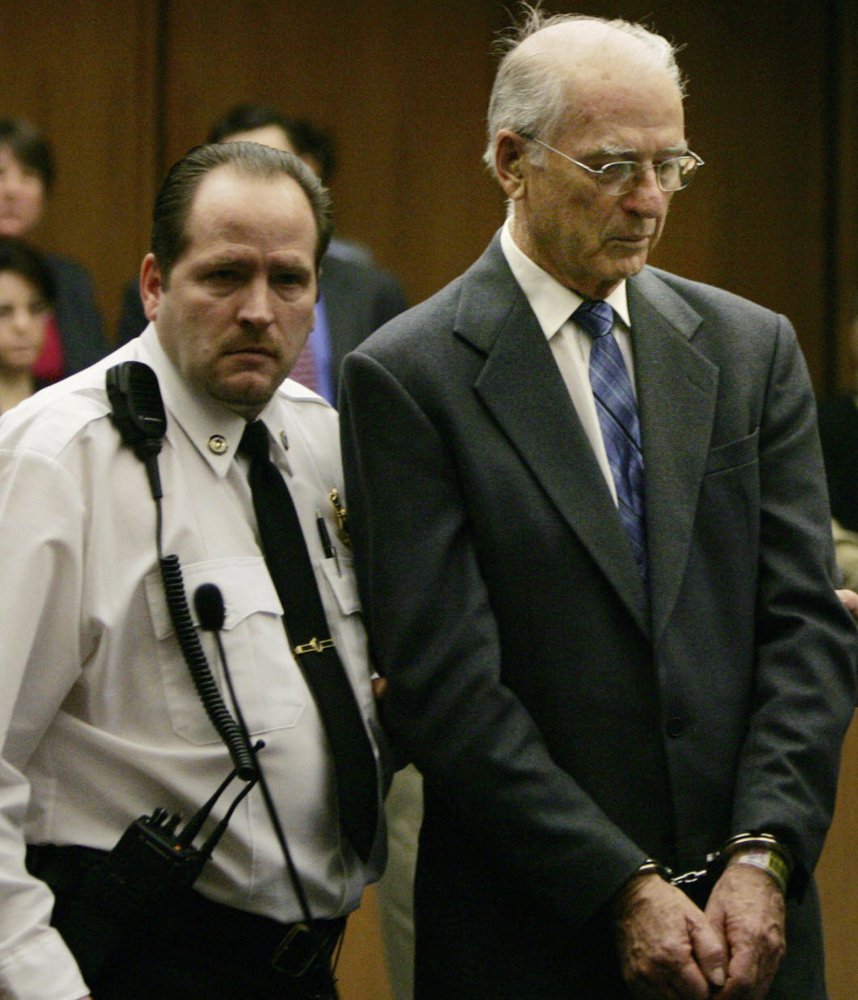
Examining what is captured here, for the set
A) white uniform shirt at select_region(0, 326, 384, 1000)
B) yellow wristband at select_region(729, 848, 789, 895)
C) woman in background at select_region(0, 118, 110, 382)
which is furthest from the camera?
woman in background at select_region(0, 118, 110, 382)

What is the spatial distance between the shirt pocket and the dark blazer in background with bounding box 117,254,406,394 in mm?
1470

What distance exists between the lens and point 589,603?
195 cm

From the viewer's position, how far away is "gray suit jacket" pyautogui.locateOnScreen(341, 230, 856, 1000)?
1.92 meters

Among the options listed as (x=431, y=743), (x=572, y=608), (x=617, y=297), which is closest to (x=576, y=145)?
(x=617, y=297)

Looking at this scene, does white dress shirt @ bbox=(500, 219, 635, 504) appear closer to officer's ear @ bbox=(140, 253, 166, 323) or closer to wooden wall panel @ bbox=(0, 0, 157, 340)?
officer's ear @ bbox=(140, 253, 166, 323)

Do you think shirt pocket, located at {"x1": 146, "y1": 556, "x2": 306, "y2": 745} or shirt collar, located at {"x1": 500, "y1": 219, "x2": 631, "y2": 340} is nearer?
shirt pocket, located at {"x1": 146, "y1": 556, "x2": 306, "y2": 745}

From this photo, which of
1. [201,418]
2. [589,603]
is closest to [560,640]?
[589,603]

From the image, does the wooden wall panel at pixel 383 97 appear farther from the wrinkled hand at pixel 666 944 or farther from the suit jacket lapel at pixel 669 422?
the wrinkled hand at pixel 666 944

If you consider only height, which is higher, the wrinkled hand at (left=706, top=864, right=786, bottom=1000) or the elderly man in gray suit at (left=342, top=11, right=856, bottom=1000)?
the elderly man in gray suit at (left=342, top=11, right=856, bottom=1000)

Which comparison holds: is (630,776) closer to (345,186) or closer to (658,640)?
(658,640)

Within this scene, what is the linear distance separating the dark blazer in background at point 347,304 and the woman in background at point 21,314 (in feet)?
0.55

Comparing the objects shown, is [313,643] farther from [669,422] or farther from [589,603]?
[669,422]

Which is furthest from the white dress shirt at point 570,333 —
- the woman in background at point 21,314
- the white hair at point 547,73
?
the woman in background at point 21,314

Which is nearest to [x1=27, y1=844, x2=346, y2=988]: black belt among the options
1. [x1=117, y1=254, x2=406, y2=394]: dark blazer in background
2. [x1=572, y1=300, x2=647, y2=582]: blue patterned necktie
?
[x1=572, y1=300, x2=647, y2=582]: blue patterned necktie
